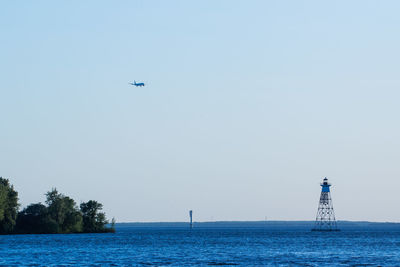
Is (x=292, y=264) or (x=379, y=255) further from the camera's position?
(x=379, y=255)

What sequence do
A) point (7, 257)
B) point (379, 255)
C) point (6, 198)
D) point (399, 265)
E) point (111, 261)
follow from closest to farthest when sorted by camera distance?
point (399, 265) < point (111, 261) < point (7, 257) < point (379, 255) < point (6, 198)

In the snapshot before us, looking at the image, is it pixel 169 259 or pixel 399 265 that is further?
pixel 169 259

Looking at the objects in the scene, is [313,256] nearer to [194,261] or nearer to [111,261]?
[194,261]

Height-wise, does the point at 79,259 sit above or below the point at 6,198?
below

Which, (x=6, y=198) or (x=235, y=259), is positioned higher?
(x=6, y=198)

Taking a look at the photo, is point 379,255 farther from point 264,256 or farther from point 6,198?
point 6,198

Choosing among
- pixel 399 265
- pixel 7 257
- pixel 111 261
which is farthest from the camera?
pixel 7 257

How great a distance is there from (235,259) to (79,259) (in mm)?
21665

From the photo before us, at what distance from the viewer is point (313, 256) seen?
116m

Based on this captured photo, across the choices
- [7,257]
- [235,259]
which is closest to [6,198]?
[7,257]

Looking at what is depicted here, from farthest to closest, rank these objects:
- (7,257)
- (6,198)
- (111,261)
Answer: (6,198), (7,257), (111,261)

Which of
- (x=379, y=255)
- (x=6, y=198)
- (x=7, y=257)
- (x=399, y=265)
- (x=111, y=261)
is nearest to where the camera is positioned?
(x=399, y=265)

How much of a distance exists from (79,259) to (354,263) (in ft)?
122

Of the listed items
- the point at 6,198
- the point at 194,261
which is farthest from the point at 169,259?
the point at 6,198
